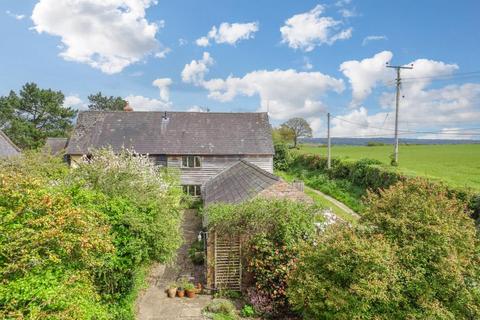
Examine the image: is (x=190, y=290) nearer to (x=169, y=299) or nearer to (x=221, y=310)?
(x=169, y=299)

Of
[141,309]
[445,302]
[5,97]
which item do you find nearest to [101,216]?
[141,309]

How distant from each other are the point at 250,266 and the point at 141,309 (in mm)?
4268

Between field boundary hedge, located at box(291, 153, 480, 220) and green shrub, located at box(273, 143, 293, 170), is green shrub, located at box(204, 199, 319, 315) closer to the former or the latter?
field boundary hedge, located at box(291, 153, 480, 220)

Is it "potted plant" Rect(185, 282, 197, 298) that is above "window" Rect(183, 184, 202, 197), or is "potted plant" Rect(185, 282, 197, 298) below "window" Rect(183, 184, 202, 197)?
below

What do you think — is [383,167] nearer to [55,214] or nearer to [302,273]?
[302,273]

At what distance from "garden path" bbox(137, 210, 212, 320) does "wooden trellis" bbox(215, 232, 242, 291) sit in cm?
87

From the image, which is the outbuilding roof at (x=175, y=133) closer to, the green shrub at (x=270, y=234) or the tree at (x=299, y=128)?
the green shrub at (x=270, y=234)

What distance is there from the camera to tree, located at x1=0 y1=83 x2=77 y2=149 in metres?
51.2

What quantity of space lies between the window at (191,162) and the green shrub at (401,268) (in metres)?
20.8

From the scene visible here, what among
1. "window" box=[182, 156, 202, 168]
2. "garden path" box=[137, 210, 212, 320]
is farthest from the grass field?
"window" box=[182, 156, 202, 168]

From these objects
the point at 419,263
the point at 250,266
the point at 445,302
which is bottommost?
the point at 250,266

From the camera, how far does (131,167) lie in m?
16.6

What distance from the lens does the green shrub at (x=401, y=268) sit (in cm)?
752

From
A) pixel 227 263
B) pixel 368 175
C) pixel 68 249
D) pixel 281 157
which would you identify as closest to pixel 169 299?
pixel 227 263
